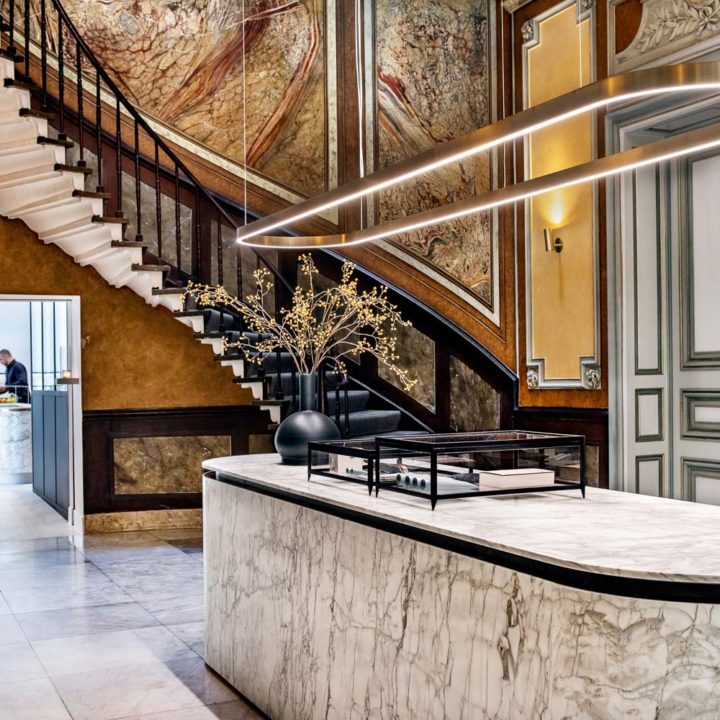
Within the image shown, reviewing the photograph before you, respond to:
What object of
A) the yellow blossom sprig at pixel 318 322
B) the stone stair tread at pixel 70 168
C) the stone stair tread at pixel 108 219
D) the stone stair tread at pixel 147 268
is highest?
the stone stair tread at pixel 70 168

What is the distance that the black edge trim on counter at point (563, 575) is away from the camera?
6.89 feet

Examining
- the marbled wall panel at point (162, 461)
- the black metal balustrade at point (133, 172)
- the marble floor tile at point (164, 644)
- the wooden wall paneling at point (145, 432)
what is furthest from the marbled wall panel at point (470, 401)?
the marble floor tile at point (164, 644)

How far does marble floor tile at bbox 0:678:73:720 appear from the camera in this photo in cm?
393

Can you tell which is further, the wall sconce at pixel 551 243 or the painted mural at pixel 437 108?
the painted mural at pixel 437 108

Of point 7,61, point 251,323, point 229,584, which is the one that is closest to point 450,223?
point 251,323

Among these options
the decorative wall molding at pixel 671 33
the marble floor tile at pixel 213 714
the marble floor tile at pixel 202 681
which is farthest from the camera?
the decorative wall molding at pixel 671 33

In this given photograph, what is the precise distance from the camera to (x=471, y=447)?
3.01 metres

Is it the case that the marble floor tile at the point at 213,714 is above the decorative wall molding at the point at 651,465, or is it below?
below

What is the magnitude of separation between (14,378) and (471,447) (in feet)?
39.8

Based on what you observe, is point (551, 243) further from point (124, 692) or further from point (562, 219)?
point (124, 692)

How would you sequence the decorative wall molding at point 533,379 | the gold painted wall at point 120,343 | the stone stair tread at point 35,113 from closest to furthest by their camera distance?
the stone stair tread at point 35,113, the decorative wall molding at point 533,379, the gold painted wall at point 120,343

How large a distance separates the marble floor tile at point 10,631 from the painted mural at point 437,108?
4105mm

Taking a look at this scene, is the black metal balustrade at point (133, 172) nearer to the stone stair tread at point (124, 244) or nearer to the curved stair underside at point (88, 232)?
the curved stair underside at point (88, 232)

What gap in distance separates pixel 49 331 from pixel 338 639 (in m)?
10.1
